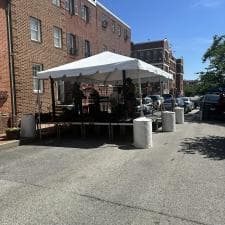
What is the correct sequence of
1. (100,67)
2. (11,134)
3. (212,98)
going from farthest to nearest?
(212,98), (11,134), (100,67)

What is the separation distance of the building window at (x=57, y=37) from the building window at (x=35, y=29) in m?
2.08

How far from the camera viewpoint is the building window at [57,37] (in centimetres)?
2255

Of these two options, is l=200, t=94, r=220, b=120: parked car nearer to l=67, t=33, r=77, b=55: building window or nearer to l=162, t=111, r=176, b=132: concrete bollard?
l=162, t=111, r=176, b=132: concrete bollard

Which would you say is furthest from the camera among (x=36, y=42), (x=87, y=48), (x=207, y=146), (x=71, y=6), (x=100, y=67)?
(x=87, y=48)

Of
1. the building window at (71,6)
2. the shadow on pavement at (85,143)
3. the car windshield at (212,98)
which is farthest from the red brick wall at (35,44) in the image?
the car windshield at (212,98)

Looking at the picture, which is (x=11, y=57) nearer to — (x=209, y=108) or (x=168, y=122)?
(x=168, y=122)

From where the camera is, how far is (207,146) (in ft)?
37.4

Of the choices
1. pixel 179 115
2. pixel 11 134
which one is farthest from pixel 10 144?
pixel 179 115

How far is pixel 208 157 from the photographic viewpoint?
9.54 meters

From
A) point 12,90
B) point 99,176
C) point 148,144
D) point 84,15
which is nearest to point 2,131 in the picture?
point 12,90

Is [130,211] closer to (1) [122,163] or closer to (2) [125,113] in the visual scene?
(1) [122,163]

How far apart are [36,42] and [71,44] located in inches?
252

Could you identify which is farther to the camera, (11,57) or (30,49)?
(30,49)

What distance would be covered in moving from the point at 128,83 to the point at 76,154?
5.28 metres
